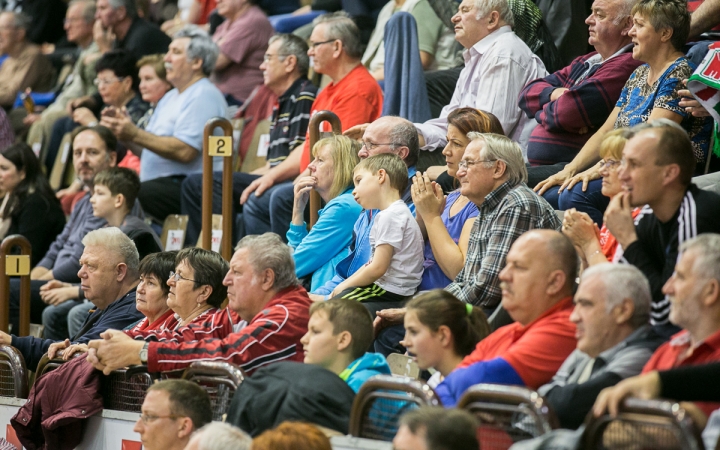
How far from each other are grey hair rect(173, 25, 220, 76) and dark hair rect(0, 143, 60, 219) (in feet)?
3.90

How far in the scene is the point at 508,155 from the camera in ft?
13.8

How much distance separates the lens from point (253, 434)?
11.1 ft

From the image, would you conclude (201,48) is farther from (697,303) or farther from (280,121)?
(697,303)

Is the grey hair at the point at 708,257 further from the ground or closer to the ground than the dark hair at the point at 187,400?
further from the ground

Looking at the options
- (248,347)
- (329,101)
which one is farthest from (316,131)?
(248,347)

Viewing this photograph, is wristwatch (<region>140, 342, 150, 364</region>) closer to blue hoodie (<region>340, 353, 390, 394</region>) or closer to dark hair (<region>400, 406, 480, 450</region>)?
blue hoodie (<region>340, 353, 390, 394</region>)

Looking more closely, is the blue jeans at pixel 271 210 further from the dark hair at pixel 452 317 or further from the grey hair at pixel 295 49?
the dark hair at pixel 452 317

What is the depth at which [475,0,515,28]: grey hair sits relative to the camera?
5375 mm

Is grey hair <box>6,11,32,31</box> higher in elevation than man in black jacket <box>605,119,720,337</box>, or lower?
lower

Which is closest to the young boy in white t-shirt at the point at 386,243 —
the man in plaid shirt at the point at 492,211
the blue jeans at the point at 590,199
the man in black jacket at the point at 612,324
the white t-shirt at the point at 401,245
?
the white t-shirt at the point at 401,245

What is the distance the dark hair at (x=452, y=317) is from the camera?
133 inches

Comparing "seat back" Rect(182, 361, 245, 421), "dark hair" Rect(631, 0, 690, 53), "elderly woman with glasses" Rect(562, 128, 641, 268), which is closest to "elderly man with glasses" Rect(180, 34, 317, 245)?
"dark hair" Rect(631, 0, 690, 53)

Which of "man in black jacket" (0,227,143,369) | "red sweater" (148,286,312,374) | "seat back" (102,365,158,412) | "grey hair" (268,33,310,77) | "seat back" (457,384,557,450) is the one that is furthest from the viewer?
"grey hair" (268,33,310,77)

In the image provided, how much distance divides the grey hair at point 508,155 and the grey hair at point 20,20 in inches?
243
